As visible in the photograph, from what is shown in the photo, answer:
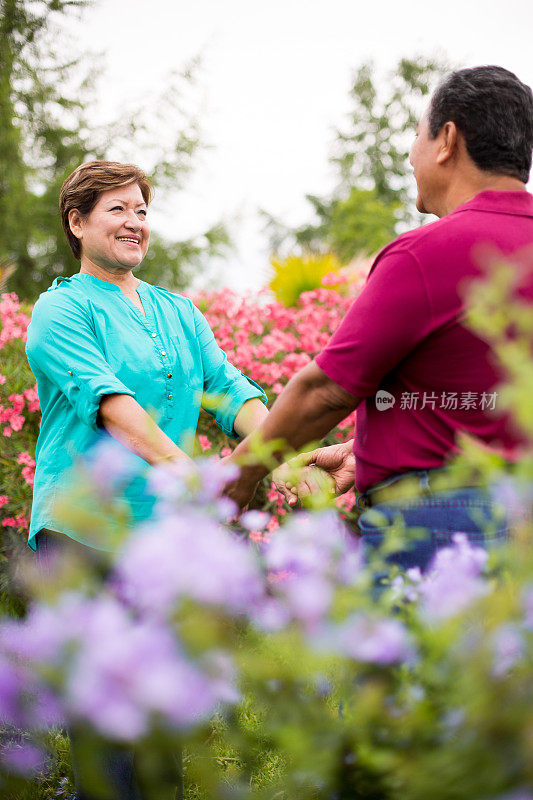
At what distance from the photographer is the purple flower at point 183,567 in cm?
79

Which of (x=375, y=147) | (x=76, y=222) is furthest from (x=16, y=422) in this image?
(x=375, y=147)

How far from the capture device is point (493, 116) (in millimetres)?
1602

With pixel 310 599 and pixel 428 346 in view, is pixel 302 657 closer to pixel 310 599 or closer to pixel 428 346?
pixel 310 599

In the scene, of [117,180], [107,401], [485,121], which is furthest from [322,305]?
[485,121]

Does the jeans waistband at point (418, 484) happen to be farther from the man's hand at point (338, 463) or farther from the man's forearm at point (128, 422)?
the man's forearm at point (128, 422)

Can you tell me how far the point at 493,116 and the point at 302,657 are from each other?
49.3 inches

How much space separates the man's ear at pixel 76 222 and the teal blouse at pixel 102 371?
0.21 metres

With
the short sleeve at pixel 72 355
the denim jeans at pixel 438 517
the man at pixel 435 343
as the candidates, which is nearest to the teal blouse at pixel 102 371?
the short sleeve at pixel 72 355

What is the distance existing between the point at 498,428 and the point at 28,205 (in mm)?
12368

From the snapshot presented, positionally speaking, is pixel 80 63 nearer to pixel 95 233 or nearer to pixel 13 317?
pixel 13 317

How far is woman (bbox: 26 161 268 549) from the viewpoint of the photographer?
7.12 ft

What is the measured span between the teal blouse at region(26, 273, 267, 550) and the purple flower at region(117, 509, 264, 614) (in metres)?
1.26

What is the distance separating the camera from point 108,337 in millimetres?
2359

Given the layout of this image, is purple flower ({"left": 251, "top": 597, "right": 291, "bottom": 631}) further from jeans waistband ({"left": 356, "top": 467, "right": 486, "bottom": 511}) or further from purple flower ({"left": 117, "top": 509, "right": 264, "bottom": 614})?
jeans waistband ({"left": 356, "top": 467, "right": 486, "bottom": 511})
